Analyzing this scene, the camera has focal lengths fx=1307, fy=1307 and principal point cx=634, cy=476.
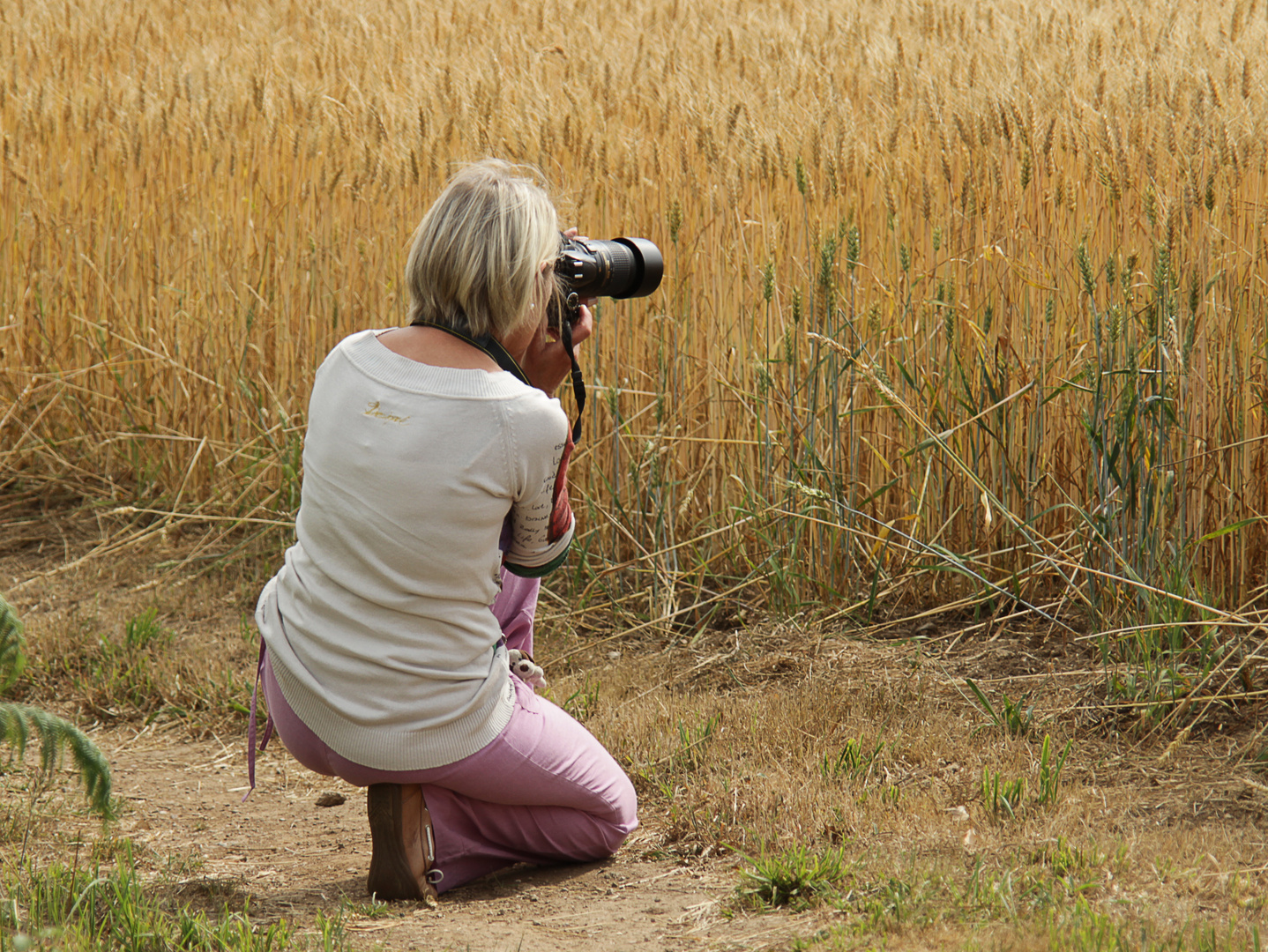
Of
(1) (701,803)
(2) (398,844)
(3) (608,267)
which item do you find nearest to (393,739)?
(2) (398,844)

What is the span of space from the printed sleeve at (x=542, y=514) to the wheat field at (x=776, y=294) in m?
0.74

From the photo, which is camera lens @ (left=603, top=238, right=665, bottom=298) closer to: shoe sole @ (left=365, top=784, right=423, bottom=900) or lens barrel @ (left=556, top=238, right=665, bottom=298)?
lens barrel @ (left=556, top=238, right=665, bottom=298)

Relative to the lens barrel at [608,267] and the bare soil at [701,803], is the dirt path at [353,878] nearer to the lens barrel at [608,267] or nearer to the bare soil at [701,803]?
the bare soil at [701,803]

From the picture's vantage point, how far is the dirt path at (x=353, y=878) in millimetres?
1851

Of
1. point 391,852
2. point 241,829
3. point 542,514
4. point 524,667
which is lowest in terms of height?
point 241,829

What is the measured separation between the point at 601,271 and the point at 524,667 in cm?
67

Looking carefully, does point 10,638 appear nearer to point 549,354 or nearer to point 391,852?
point 391,852

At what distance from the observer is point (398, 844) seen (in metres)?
1.99

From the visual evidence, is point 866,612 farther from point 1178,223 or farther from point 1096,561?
point 1178,223

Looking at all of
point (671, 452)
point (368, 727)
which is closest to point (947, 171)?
point (671, 452)

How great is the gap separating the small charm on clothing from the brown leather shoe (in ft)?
0.86

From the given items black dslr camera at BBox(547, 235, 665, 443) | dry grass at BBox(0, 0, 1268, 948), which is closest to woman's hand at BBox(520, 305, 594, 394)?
black dslr camera at BBox(547, 235, 665, 443)

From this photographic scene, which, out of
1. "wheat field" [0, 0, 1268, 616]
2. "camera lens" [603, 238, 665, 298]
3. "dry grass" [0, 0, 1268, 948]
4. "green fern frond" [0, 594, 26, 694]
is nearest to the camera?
"green fern frond" [0, 594, 26, 694]

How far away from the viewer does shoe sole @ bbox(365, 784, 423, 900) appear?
1982mm
